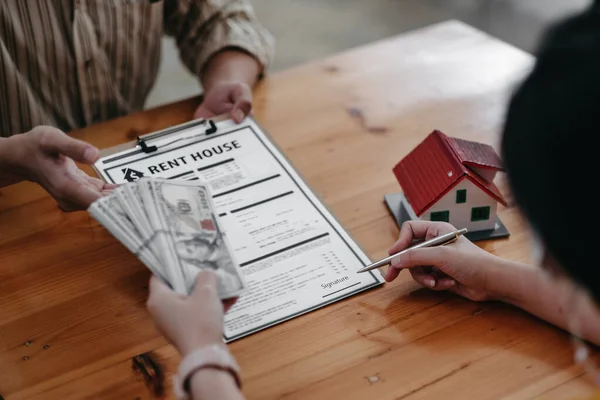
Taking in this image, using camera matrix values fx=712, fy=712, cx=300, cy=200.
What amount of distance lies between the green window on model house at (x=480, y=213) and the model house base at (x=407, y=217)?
0.08ft

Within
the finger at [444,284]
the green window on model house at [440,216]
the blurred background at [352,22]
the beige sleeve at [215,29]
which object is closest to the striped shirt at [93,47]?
the beige sleeve at [215,29]

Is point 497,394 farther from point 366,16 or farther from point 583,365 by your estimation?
point 366,16

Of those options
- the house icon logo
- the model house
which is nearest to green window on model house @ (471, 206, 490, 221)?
the model house

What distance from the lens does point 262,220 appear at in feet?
3.67

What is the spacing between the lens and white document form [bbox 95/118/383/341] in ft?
3.26

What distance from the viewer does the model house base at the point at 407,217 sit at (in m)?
1.09

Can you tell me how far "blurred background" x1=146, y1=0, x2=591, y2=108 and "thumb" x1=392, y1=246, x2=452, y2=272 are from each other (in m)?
2.08

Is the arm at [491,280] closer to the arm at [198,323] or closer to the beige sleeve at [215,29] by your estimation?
the arm at [198,323]

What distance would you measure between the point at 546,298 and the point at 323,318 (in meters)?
0.29

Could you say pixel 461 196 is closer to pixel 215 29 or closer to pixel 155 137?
pixel 155 137

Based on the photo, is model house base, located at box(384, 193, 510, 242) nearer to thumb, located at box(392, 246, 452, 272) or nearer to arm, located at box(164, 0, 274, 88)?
thumb, located at box(392, 246, 452, 272)

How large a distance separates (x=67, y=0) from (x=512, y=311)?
40.9 inches

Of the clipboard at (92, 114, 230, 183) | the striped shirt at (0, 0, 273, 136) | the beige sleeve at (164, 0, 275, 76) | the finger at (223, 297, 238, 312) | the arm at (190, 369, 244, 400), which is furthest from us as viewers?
the beige sleeve at (164, 0, 275, 76)

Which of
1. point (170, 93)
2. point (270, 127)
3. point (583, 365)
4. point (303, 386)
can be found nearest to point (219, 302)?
point (303, 386)
